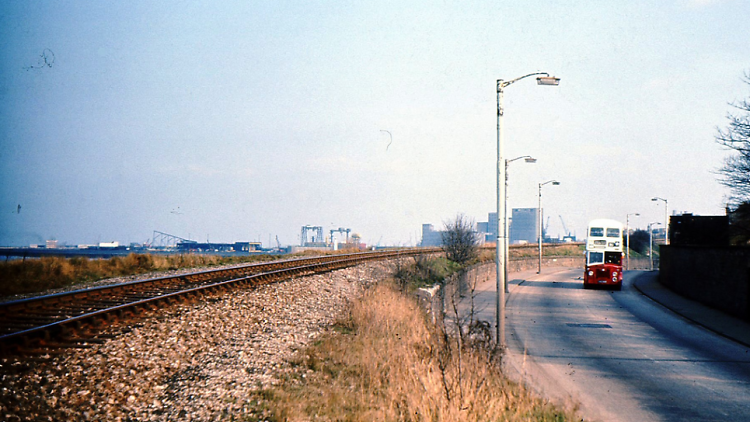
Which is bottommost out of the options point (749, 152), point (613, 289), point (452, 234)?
point (613, 289)

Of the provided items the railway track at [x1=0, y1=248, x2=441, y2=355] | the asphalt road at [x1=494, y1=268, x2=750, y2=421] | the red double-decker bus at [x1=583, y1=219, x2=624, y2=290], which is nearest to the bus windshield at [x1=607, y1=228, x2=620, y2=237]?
the red double-decker bus at [x1=583, y1=219, x2=624, y2=290]

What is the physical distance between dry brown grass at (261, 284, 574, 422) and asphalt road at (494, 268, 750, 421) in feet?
6.23

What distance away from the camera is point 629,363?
14.9 metres

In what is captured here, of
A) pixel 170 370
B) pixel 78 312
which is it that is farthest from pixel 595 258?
pixel 170 370

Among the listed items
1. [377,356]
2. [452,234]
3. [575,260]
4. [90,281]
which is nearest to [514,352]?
[377,356]

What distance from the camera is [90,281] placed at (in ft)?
72.5

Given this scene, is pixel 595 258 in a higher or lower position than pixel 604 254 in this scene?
lower

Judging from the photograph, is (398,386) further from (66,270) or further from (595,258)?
(595,258)

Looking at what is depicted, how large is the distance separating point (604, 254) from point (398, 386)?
34.2 metres

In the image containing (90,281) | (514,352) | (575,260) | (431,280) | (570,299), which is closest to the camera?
(514,352)

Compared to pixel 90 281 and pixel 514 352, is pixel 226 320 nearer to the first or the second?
pixel 514 352

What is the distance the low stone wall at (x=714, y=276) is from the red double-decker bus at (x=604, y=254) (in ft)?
11.2

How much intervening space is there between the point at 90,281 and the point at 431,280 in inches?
652

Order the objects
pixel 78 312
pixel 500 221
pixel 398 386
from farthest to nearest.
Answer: pixel 500 221, pixel 78 312, pixel 398 386
